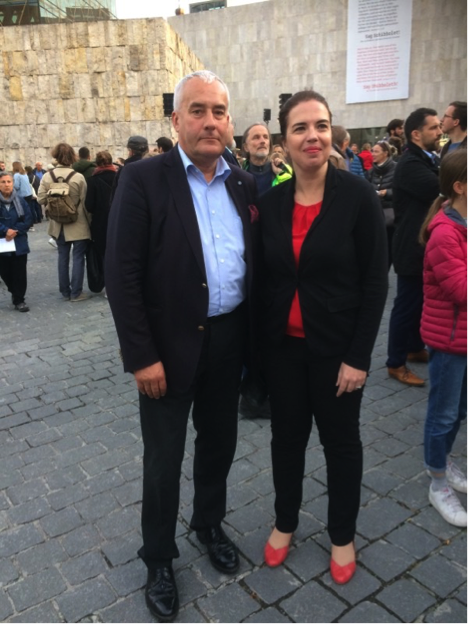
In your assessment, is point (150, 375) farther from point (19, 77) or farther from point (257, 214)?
point (19, 77)

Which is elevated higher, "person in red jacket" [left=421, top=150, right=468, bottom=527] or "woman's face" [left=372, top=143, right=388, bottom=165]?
"woman's face" [left=372, top=143, right=388, bottom=165]

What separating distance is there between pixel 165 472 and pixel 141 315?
72 centimetres

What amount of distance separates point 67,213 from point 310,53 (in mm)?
29138

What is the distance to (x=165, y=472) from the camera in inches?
90.4

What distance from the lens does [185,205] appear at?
2.13m

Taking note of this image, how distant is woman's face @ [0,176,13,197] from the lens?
7258 mm

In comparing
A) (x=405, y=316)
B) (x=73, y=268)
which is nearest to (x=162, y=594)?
(x=405, y=316)

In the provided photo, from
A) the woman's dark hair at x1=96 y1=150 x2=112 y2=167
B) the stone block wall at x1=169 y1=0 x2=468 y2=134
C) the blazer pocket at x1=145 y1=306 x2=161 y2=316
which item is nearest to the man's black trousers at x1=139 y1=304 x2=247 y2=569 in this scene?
the blazer pocket at x1=145 y1=306 x2=161 y2=316

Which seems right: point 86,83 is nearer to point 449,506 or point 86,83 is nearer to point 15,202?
point 15,202

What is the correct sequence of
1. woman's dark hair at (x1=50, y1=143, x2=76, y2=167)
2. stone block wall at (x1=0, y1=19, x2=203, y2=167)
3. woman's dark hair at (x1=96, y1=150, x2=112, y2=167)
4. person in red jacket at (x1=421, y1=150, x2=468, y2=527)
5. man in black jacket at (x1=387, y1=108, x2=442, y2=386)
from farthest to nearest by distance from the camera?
1. stone block wall at (x1=0, y1=19, x2=203, y2=167)
2. woman's dark hair at (x1=50, y1=143, x2=76, y2=167)
3. woman's dark hair at (x1=96, y1=150, x2=112, y2=167)
4. man in black jacket at (x1=387, y1=108, x2=442, y2=386)
5. person in red jacket at (x1=421, y1=150, x2=468, y2=527)

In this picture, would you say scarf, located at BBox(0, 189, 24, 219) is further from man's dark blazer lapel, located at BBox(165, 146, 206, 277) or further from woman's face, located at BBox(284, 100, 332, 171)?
Answer: woman's face, located at BBox(284, 100, 332, 171)

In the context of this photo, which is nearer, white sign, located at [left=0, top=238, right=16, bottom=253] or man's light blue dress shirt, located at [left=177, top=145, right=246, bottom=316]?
man's light blue dress shirt, located at [left=177, top=145, right=246, bottom=316]

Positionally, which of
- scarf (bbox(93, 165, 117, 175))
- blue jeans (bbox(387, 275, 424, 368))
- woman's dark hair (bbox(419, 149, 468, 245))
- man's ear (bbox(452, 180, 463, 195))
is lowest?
blue jeans (bbox(387, 275, 424, 368))

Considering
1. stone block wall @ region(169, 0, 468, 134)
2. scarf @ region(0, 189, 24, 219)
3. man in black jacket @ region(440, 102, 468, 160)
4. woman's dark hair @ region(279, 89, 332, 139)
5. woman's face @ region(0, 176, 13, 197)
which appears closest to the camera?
woman's dark hair @ region(279, 89, 332, 139)
